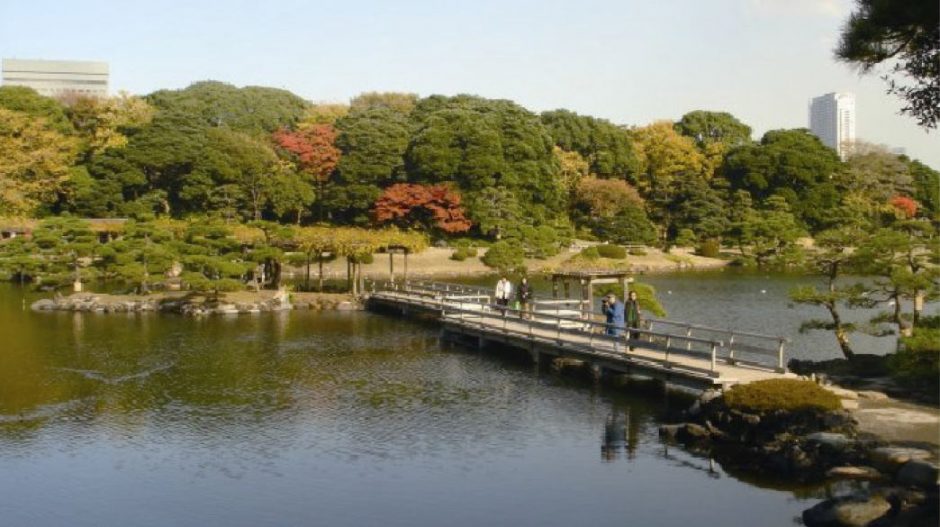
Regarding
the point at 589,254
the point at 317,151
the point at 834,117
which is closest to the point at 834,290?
the point at 589,254

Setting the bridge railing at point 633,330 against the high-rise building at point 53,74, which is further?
the high-rise building at point 53,74

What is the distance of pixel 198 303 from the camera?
34594mm

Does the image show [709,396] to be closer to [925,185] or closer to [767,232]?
[767,232]

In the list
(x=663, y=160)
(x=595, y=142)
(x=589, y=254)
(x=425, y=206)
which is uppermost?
(x=595, y=142)

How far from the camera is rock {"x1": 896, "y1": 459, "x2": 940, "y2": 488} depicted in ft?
39.1

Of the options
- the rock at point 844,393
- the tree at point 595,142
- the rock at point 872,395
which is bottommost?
the rock at point 872,395

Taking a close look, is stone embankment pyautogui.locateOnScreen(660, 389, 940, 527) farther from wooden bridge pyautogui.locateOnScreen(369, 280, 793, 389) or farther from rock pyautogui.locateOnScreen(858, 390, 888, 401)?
wooden bridge pyautogui.locateOnScreen(369, 280, 793, 389)

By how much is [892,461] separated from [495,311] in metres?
17.3

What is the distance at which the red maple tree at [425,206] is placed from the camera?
190ft

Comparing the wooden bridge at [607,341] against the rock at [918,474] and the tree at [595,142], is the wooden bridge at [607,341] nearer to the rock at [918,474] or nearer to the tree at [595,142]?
the rock at [918,474]

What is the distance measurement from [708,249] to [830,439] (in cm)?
4845

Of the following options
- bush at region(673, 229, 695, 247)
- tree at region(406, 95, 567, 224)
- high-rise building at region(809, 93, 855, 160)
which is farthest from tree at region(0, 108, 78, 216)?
high-rise building at region(809, 93, 855, 160)

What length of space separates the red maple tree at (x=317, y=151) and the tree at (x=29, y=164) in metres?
14.3

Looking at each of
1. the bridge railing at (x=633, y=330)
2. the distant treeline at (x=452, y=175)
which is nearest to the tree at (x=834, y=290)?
the bridge railing at (x=633, y=330)
